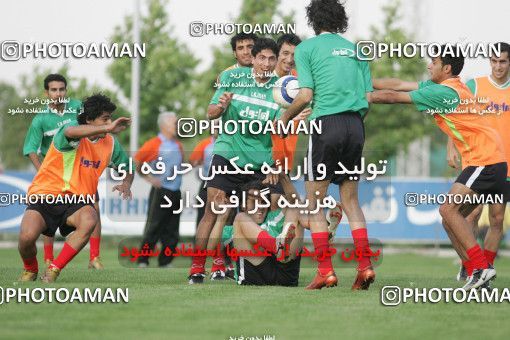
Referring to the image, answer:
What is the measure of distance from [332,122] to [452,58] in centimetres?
141

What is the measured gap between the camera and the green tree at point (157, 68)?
83.8 feet

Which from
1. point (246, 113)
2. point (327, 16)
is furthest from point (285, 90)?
point (327, 16)

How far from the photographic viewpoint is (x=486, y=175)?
33.1 feet

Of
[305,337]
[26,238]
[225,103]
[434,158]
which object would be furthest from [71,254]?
[434,158]

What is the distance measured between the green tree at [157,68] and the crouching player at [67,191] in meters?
14.1

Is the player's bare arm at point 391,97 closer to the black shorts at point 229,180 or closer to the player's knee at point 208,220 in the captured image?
the black shorts at point 229,180

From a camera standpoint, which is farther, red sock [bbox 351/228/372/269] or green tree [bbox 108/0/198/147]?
green tree [bbox 108/0/198/147]

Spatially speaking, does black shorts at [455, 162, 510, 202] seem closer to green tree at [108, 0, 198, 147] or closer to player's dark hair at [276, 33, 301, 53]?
player's dark hair at [276, 33, 301, 53]

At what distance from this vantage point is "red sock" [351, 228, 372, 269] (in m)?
9.63

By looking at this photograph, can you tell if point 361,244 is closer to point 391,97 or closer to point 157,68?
point 391,97

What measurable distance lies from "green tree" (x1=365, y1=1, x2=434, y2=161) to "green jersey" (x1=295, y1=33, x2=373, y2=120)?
19586 mm

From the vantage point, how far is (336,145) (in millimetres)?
9695

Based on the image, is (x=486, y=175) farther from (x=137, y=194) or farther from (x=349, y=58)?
(x=137, y=194)

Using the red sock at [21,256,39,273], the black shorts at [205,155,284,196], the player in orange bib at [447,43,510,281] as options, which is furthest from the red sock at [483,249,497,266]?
the red sock at [21,256,39,273]
